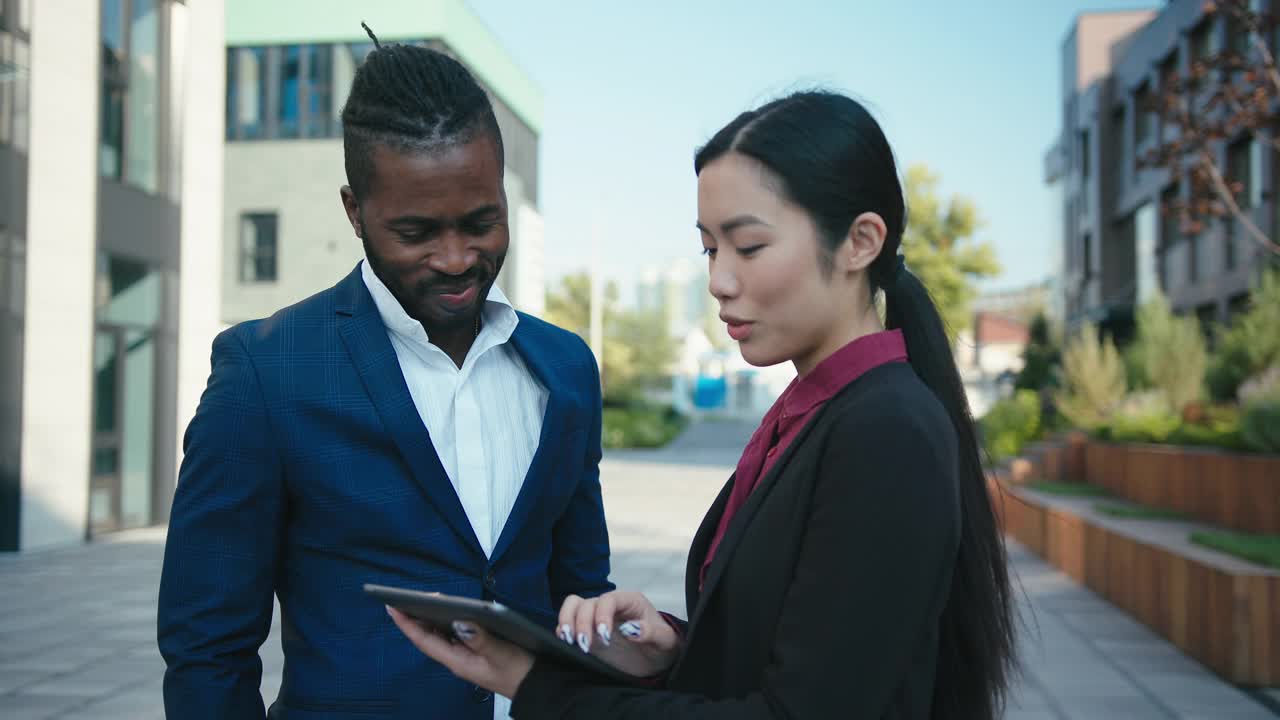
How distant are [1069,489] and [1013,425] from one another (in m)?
7.64

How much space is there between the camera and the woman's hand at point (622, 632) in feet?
5.27

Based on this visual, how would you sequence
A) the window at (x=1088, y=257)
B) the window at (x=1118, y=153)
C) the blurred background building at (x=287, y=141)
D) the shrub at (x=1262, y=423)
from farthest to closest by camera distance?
the window at (x=1088, y=257), the window at (x=1118, y=153), the blurred background building at (x=287, y=141), the shrub at (x=1262, y=423)

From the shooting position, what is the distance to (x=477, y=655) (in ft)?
5.16

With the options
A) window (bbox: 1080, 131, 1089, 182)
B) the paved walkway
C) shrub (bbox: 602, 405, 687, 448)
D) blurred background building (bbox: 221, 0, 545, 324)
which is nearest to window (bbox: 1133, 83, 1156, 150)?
window (bbox: 1080, 131, 1089, 182)

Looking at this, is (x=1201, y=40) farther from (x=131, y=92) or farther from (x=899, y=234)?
(x=899, y=234)

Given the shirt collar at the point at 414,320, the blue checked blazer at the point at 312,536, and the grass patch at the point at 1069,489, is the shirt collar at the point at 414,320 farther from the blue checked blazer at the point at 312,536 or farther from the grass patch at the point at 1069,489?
the grass patch at the point at 1069,489

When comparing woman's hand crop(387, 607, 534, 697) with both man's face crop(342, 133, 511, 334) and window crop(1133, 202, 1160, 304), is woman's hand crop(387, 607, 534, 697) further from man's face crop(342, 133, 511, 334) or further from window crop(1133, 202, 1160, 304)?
window crop(1133, 202, 1160, 304)

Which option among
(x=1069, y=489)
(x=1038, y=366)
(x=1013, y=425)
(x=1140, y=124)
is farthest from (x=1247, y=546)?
(x=1140, y=124)

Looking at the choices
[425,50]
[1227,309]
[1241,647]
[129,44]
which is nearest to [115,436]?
[129,44]

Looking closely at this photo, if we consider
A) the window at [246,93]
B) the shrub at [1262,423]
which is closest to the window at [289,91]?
the window at [246,93]

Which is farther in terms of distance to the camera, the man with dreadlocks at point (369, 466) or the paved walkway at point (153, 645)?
the paved walkway at point (153, 645)

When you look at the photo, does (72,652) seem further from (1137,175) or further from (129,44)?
(1137,175)

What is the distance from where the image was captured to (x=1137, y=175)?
30.0 meters

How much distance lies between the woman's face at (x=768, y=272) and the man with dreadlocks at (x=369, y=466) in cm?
50
